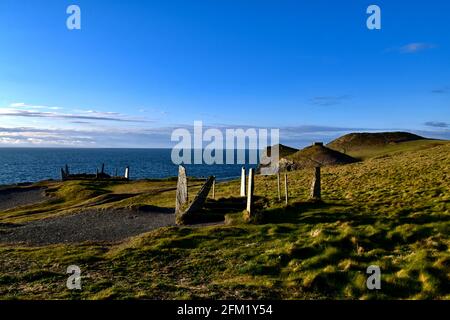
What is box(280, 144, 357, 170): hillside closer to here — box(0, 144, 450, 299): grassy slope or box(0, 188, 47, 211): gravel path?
box(0, 188, 47, 211): gravel path

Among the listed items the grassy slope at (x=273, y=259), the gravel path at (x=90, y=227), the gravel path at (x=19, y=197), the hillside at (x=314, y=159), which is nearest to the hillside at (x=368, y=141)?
the hillside at (x=314, y=159)

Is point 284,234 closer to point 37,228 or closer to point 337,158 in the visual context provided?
point 37,228

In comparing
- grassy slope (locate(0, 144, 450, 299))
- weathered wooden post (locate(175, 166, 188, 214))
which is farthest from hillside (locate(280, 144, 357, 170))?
grassy slope (locate(0, 144, 450, 299))

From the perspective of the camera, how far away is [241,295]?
10508mm

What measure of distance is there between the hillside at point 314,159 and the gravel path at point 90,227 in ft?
144

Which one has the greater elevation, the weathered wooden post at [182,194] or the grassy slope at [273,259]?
the weathered wooden post at [182,194]

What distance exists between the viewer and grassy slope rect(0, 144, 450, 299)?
1095 centimetres

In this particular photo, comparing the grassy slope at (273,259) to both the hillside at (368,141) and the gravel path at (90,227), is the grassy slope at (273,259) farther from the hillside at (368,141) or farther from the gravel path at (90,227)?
the hillside at (368,141)

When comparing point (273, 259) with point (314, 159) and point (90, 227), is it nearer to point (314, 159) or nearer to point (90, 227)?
point (90, 227)

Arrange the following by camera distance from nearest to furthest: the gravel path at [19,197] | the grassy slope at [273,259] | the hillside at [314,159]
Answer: the grassy slope at [273,259]
the gravel path at [19,197]
the hillside at [314,159]

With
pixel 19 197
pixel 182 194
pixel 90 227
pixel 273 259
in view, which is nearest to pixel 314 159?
pixel 19 197

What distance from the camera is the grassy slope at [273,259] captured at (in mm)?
10953

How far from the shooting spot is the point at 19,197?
57875mm
